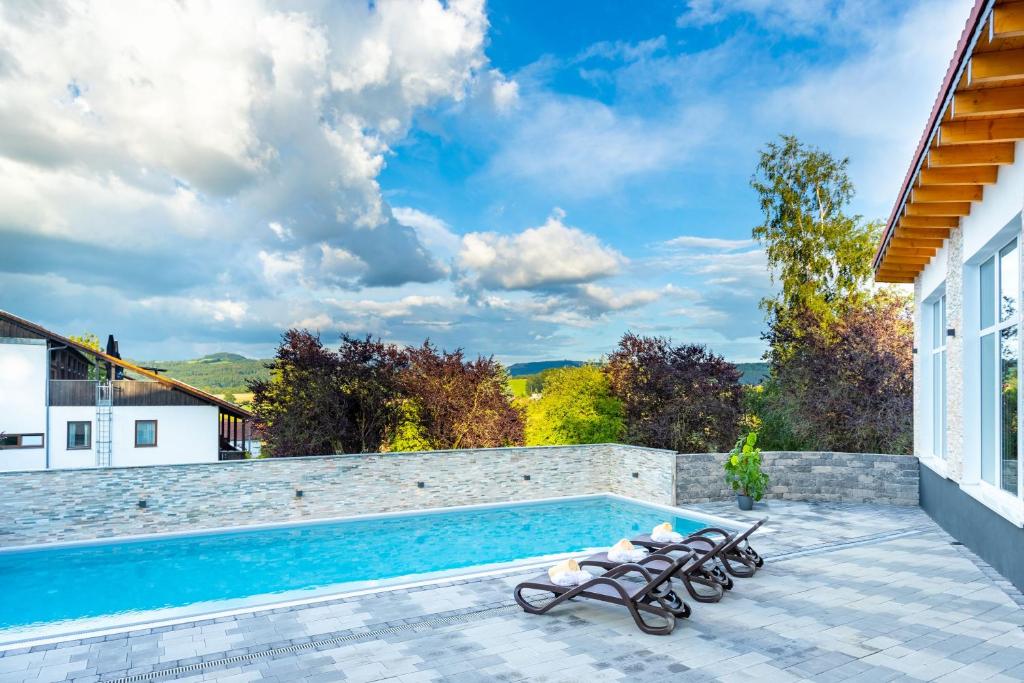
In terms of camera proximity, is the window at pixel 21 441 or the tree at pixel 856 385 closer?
the tree at pixel 856 385

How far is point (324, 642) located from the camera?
5598mm

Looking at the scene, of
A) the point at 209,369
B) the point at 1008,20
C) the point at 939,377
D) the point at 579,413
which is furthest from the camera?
the point at 209,369

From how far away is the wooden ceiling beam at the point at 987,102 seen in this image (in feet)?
17.1

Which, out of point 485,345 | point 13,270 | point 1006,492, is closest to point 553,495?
point 485,345

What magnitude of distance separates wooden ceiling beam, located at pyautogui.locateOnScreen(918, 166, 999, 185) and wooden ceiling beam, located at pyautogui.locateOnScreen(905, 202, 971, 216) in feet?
3.61

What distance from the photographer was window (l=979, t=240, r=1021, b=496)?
24.2 feet

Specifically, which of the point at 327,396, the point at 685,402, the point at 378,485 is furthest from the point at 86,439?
the point at 685,402

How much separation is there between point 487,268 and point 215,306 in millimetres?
12876

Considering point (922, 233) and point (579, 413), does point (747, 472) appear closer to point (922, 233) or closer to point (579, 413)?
point (922, 233)

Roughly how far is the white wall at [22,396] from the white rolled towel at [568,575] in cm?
2418

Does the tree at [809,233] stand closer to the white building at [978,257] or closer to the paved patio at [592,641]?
the white building at [978,257]

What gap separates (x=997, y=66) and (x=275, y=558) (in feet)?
34.7

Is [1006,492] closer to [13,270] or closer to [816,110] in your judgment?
[816,110]

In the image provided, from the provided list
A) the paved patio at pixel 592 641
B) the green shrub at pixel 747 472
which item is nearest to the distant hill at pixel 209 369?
the green shrub at pixel 747 472
